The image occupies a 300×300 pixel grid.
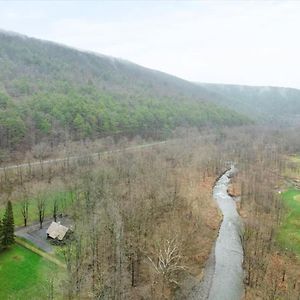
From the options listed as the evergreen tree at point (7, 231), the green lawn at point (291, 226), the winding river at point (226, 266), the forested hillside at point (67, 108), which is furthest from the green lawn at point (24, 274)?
the forested hillside at point (67, 108)

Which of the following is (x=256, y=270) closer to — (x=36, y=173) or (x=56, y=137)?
(x=36, y=173)

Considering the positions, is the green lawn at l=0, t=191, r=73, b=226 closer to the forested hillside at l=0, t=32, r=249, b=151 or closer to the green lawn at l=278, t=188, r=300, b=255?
the forested hillside at l=0, t=32, r=249, b=151

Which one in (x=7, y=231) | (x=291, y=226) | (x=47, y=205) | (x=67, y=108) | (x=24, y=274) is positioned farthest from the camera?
(x=67, y=108)

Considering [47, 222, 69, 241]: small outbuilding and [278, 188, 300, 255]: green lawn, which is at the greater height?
[47, 222, 69, 241]: small outbuilding

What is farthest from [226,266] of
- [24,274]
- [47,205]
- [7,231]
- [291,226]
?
[47,205]

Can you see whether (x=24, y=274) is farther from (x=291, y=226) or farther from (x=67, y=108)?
(x=67, y=108)

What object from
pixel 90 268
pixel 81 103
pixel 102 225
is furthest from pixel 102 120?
pixel 90 268

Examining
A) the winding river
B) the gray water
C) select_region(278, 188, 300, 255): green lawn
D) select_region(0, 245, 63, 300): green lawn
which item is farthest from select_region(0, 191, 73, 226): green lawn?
select_region(278, 188, 300, 255): green lawn
